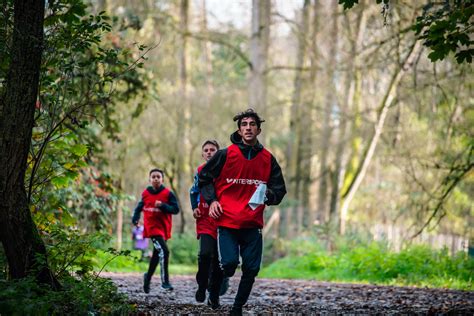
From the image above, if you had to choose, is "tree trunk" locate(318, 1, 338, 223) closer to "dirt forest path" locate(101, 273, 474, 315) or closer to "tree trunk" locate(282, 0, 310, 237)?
"tree trunk" locate(282, 0, 310, 237)

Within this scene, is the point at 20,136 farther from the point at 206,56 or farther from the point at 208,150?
the point at 206,56

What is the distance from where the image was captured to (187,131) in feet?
94.5

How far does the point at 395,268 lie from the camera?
1502cm

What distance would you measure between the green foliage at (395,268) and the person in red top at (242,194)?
6.43 metres

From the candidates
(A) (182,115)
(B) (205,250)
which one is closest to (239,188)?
(B) (205,250)

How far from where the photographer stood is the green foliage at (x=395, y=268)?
14.1 metres

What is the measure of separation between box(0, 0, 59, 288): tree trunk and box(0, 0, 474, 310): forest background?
0.56 metres

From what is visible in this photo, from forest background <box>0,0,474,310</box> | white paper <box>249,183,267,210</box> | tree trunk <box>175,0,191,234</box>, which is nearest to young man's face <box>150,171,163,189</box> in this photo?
forest background <box>0,0,474,310</box>

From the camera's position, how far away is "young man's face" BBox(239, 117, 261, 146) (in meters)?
7.22

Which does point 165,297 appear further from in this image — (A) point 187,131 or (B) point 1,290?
(A) point 187,131

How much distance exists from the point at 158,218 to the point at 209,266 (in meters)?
2.24

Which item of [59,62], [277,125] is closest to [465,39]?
[59,62]

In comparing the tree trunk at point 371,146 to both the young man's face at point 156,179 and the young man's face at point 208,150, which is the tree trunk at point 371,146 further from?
the young man's face at point 208,150

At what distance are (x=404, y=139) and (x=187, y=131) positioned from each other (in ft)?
29.2
